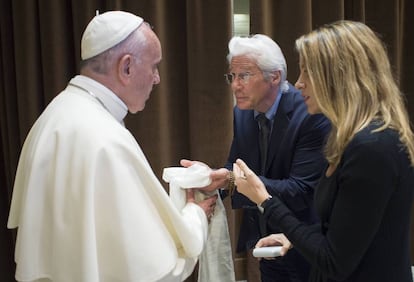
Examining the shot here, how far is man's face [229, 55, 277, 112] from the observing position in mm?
1994

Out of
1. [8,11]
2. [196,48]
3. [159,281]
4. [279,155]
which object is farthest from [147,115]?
[159,281]

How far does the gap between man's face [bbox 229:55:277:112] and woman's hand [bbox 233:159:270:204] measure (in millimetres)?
441

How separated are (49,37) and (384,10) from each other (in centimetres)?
209

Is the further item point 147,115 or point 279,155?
point 147,115

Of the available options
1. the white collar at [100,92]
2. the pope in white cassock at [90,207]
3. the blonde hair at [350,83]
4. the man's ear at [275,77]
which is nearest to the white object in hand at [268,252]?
the pope in white cassock at [90,207]

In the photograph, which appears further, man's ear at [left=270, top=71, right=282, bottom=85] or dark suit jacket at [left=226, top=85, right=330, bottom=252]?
man's ear at [left=270, top=71, right=282, bottom=85]

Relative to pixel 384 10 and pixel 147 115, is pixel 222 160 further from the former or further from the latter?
pixel 384 10

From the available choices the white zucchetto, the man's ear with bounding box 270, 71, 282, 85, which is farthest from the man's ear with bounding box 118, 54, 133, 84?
the man's ear with bounding box 270, 71, 282, 85

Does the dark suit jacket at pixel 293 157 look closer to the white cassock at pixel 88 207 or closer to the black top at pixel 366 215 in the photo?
the black top at pixel 366 215

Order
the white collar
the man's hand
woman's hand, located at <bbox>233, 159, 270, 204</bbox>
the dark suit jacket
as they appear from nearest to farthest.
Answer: the white collar → woman's hand, located at <bbox>233, 159, 270, 204</bbox> → the man's hand → the dark suit jacket

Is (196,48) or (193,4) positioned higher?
(193,4)

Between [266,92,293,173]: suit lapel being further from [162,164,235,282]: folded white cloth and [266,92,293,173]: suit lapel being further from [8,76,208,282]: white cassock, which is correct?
[8,76,208,282]: white cassock

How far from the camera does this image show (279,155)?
6.07 ft

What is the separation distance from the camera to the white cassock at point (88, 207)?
3.83 feet
